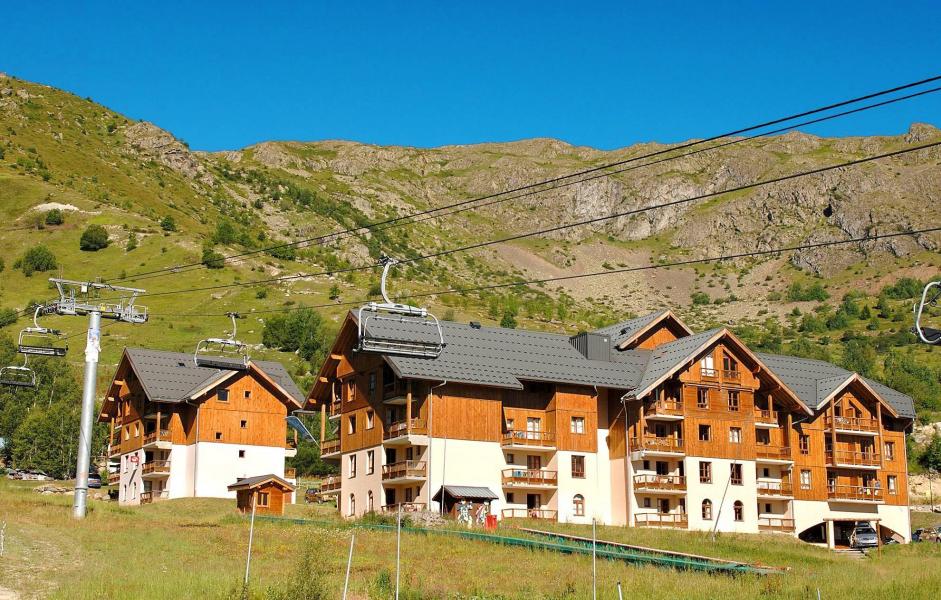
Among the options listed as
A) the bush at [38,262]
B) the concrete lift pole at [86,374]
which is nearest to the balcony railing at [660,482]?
the concrete lift pole at [86,374]

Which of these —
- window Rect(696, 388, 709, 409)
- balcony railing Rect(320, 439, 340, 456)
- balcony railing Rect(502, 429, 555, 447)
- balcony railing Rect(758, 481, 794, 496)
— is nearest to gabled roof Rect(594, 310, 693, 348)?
window Rect(696, 388, 709, 409)

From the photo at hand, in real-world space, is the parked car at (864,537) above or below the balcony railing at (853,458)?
below

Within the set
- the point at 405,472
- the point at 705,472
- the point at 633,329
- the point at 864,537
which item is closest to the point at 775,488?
the point at 864,537

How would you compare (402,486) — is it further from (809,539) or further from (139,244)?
(139,244)

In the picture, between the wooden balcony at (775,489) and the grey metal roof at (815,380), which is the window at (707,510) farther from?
the grey metal roof at (815,380)

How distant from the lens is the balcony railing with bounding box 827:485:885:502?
8144 cm

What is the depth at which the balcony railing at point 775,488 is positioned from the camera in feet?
256

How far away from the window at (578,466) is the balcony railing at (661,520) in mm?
4300

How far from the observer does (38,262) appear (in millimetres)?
172000

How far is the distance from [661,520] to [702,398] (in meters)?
8.60

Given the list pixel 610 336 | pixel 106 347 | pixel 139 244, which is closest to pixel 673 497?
pixel 610 336

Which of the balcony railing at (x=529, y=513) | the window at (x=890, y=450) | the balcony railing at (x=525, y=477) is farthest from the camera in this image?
the window at (x=890, y=450)

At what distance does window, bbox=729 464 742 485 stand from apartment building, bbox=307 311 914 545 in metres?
0.15

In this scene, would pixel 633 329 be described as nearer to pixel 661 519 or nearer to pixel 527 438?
pixel 527 438
